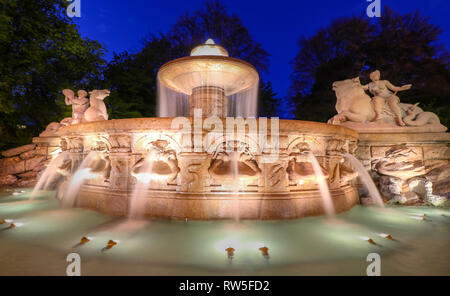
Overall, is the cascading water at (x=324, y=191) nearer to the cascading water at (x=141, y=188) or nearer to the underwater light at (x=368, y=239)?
the underwater light at (x=368, y=239)

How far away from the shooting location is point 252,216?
3.92m

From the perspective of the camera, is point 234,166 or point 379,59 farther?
point 379,59

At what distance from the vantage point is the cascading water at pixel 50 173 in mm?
5703

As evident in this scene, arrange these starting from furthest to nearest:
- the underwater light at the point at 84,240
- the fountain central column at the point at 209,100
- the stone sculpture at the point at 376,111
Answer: the fountain central column at the point at 209,100 → the stone sculpture at the point at 376,111 → the underwater light at the point at 84,240

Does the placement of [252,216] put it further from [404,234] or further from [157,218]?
[404,234]

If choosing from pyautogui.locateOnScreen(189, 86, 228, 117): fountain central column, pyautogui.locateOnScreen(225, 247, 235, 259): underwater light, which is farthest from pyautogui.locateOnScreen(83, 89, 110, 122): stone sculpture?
pyautogui.locateOnScreen(225, 247, 235, 259): underwater light

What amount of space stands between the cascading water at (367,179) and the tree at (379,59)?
47.6 feet

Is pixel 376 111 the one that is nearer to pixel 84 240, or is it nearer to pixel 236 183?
pixel 236 183

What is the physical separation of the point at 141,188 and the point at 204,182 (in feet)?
3.93

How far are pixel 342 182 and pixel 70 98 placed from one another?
871 centimetres

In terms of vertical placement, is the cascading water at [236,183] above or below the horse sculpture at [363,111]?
below

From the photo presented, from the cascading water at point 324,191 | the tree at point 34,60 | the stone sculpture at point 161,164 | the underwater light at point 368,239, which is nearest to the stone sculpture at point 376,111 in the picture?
the cascading water at point 324,191

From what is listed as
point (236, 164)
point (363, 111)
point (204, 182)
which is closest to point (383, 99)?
point (363, 111)

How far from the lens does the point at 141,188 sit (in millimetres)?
4164
